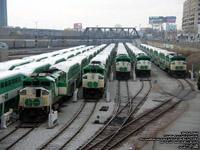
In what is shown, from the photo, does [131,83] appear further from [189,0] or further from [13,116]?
[189,0]

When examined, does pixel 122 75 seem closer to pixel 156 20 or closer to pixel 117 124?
pixel 117 124

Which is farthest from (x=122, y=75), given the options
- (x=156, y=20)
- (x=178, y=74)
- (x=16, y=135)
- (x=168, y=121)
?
(x=156, y=20)

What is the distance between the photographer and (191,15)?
155 meters

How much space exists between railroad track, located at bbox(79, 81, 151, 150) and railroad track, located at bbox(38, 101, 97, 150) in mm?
1492

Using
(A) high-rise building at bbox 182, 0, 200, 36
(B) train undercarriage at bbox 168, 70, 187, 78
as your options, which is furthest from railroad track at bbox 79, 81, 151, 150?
(A) high-rise building at bbox 182, 0, 200, 36

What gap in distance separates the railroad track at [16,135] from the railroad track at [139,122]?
18.0 feet

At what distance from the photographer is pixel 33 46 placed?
97.2 m

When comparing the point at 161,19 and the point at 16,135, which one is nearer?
the point at 16,135

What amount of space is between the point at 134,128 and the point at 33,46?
8221 centimetres

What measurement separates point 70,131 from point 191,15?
149385 millimetres

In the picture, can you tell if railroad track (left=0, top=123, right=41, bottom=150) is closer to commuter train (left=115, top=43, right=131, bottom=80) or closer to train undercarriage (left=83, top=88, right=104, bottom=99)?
train undercarriage (left=83, top=88, right=104, bottom=99)

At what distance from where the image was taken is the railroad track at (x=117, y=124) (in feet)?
55.2

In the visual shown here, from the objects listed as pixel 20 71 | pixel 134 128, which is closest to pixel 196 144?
pixel 134 128

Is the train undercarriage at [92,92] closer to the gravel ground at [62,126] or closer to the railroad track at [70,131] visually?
the gravel ground at [62,126]
